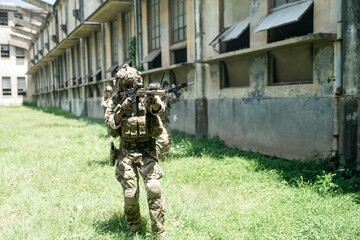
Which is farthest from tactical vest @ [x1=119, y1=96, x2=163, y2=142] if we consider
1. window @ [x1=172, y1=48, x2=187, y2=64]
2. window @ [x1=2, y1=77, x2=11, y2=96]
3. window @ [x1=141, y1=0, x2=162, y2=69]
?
window @ [x1=2, y1=77, x2=11, y2=96]

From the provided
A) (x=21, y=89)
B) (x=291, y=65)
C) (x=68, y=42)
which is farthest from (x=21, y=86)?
(x=291, y=65)

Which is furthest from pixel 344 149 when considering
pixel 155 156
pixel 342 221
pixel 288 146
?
pixel 155 156

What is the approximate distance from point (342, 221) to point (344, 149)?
2.01 metres

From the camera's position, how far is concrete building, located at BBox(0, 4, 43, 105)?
125ft

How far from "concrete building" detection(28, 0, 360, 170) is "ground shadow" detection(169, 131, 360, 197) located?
0.26 m

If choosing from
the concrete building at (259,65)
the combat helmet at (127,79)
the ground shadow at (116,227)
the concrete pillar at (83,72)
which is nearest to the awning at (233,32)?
the concrete building at (259,65)

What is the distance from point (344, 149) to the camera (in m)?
5.40

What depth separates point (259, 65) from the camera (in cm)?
752

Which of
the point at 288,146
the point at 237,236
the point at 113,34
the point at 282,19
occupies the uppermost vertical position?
the point at 113,34

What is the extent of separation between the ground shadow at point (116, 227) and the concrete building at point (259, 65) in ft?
12.0

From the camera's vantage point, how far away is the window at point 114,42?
56.2ft

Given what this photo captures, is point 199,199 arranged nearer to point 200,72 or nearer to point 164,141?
point 164,141

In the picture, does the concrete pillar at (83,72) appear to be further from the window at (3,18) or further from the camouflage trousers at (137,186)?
the window at (3,18)

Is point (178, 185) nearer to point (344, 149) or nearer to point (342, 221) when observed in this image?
point (342, 221)
